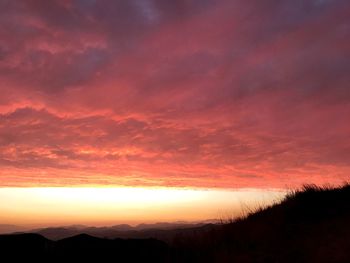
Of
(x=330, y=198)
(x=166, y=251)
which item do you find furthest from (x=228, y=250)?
(x=330, y=198)

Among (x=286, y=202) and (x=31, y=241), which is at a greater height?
(x=286, y=202)

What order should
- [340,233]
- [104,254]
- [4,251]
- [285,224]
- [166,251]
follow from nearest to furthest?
[4,251]
[104,254]
[166,251]
[340,233]
[285,224]

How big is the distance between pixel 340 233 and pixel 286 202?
11.6 feet

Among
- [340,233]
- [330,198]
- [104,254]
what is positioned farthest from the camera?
[330,198]

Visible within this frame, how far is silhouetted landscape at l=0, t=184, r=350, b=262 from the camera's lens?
354 inches

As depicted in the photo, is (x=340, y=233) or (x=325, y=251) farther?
(x=340, y=233)

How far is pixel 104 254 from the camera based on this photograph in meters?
9.20

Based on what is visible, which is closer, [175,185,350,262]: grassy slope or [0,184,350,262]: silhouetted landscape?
[0,184,350,262]: silhouetted landscape

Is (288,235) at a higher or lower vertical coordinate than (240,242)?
higher

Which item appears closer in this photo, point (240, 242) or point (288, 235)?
point (240, 242)

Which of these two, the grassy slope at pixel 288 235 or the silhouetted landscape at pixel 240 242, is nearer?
the silhouetted landscape at pixel 240 242

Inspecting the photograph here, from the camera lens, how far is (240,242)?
35.9 feet

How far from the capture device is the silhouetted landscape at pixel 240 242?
898cm

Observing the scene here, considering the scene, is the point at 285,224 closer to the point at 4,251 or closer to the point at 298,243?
the point at 298,243
